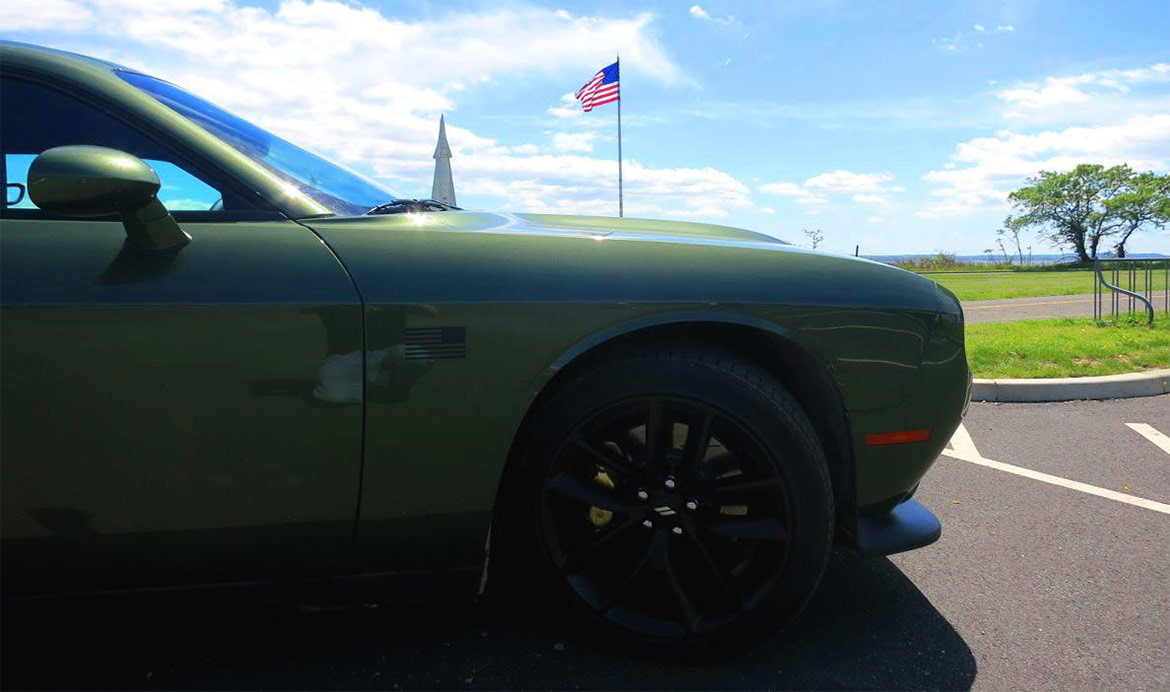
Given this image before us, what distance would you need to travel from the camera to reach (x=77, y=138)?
1.83 meters

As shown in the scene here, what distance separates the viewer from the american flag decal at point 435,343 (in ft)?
5.62

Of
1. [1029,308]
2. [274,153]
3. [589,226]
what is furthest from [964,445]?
[1029,308]

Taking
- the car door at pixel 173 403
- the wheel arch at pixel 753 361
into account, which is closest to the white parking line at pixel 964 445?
the wheel arch at pixel 753 361

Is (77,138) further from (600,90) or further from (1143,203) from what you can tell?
(1143,203)

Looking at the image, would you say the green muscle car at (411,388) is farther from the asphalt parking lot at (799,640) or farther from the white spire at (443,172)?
the white spire at (443,172)

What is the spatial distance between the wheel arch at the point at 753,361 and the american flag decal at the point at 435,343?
8.2 inches

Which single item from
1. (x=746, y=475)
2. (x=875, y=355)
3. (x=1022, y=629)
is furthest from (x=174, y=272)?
(x=1022, y=629)

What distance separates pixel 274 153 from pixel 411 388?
2.96 feet

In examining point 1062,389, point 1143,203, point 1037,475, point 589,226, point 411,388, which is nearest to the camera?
point 411,388

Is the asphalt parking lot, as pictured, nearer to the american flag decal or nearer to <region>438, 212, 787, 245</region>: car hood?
the american flag decal

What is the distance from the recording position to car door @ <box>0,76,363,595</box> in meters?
1.57

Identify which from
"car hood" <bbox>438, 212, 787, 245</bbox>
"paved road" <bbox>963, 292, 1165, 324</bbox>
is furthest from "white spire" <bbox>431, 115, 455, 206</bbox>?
"paved road" <bbox>963, 292, 1165, 324</bbox>

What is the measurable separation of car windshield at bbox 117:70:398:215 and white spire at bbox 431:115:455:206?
3947mm

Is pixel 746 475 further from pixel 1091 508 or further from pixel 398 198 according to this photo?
pixel 1091 508
